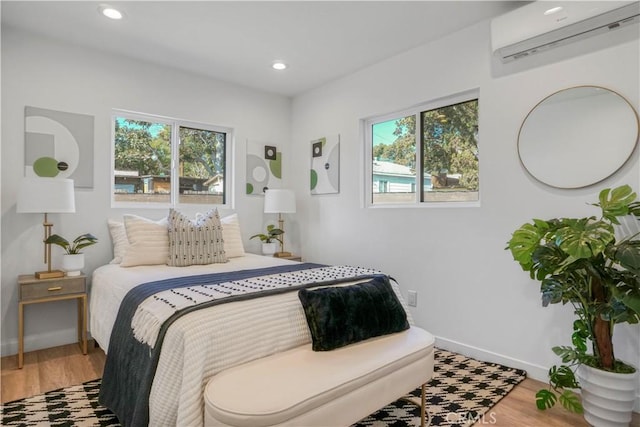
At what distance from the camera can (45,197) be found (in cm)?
256

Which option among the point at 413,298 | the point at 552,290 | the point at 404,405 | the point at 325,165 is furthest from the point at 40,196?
the point at 552,290

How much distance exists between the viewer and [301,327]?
182 centimetres

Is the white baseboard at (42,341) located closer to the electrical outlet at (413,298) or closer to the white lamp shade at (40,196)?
the white lamp shade at (40,196)

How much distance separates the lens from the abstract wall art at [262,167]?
4105mm

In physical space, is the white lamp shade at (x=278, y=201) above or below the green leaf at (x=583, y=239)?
above

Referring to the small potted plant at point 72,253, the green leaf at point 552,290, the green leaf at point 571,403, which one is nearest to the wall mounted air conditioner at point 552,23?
the green leaf at point 552,290

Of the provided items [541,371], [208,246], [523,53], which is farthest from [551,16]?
[208,246]

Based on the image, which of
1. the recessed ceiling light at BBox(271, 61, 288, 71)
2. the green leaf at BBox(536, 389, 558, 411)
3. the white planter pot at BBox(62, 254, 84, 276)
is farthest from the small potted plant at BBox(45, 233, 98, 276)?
the green leaf at BBox(536, 389, 558, 411)

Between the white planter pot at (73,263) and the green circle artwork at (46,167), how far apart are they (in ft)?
2.29

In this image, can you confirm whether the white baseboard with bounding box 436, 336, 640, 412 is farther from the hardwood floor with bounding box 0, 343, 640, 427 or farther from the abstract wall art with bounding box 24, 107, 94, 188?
the abstract wall art with bounding box 24, 107, 94, 188

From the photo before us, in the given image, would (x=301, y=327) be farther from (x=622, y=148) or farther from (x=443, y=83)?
(x=443, y=83)

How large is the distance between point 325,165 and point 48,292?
8.88ft

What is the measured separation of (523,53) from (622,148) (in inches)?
33.9

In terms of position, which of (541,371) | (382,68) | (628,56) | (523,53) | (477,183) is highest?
(382,68)
